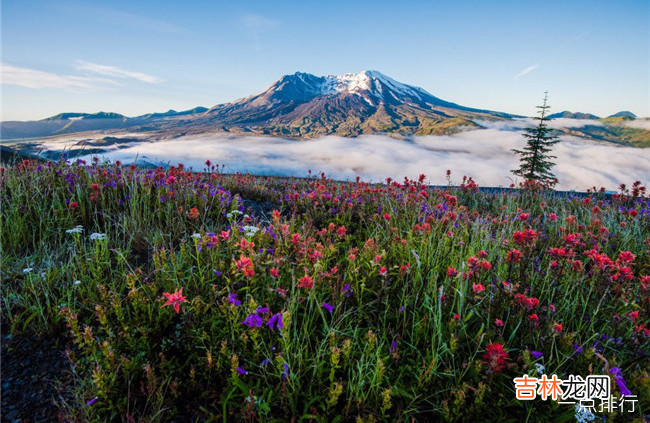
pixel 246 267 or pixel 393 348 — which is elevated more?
pixel 246 267

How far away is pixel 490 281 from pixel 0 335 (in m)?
4.22

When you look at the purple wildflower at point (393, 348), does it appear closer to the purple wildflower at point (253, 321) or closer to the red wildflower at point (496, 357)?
the red wildflower at point (496, 357)

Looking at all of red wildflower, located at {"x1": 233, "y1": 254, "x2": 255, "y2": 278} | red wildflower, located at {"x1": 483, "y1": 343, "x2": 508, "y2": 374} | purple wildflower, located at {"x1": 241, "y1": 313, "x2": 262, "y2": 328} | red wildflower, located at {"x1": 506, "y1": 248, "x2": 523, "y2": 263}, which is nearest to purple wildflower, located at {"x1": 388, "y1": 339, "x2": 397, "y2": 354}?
red wildflower, located at {"x1": 483, "y1": 343, "x2": 508, "y2": 374}

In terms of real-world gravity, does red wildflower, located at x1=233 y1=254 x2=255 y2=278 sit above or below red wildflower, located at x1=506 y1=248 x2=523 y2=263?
below

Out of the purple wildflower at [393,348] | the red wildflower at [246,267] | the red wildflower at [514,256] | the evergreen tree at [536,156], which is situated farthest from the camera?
the evergreen tree at [536,156]

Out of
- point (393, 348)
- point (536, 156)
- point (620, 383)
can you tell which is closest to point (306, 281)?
point (393, 348)

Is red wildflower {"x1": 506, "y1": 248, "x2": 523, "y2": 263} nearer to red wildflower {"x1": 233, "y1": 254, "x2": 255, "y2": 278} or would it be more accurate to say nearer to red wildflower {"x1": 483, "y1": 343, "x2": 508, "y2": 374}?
red wildflower {"x1": 483, "y1": 343, "x2": 508, "y2": 374}

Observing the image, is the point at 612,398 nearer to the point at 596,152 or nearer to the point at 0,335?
the point at 0,335

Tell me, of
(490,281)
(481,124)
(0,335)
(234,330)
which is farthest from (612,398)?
(481,124)

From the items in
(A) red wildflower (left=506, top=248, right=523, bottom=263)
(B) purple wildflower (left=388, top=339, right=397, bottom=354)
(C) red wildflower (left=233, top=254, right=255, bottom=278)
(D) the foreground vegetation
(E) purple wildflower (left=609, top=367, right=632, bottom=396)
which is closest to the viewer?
(E) purple wildflower (left=609, top=367, right=632, bottom=396)

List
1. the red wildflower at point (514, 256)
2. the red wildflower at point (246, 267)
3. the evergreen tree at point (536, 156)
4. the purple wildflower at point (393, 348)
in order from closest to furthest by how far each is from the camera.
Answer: the purple wildflower at point (393, 348), the red wildflower at point (246, 267), the red wildflower at point (514, 256), the evergreen tree at point (536, 156)

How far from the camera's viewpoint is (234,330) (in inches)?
85.7

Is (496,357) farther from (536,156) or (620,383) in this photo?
(536,156)

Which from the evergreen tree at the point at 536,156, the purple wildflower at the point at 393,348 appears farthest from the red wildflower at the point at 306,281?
the evergreen tree at the point at 536,156
